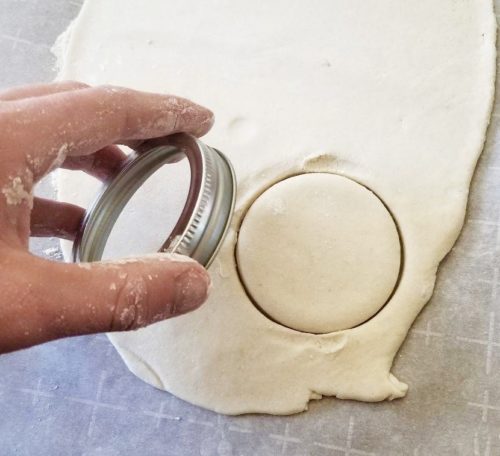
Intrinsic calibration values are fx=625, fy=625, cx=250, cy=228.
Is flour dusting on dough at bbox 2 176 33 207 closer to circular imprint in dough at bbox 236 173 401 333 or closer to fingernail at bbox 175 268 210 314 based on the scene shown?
fingernail at bbox 175 268 210 314

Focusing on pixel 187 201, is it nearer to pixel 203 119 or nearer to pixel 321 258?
pixel 203 119

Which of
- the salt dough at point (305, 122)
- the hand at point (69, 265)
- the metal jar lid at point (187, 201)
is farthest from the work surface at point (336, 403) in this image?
the hand at point (69, 265)

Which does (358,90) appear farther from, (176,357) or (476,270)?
(176,357)

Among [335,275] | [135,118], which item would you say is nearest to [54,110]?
[135,118]

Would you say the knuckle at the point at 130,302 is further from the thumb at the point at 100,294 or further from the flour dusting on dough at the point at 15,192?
the flour dusting on dough at the point at 15,192

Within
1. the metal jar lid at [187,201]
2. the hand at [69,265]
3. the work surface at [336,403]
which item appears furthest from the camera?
the work surface at [336,403]

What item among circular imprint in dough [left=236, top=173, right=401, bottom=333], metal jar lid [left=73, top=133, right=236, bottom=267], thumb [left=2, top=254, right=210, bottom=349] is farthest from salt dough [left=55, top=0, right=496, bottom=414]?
thumb [left=2, top=254, right=210, bottom=349]
